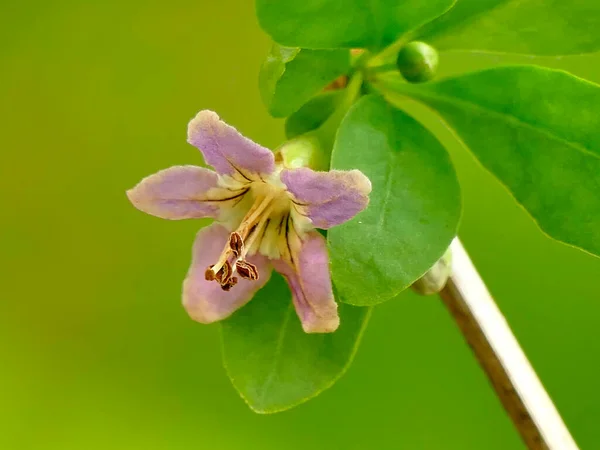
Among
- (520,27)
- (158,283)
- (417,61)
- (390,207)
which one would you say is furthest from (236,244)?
(158,283)

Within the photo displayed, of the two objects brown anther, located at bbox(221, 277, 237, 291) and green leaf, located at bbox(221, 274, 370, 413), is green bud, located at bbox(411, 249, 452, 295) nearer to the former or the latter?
green leaf, located at bbox(221, 274, 370, 413)

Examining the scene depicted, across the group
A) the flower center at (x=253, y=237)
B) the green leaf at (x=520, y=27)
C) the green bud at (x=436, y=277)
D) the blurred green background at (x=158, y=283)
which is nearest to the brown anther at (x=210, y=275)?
the flower center at (x=253, y=237)

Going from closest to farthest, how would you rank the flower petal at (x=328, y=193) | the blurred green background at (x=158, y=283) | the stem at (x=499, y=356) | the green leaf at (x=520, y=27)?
the flower petal at (x=328, y=193), the green leaf at (x=520, y=27), the stem at (x=499, y=356), the blurred green background at (x=158, y=283)

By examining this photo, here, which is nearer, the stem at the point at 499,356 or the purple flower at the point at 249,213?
the purple flower at the point at 249,213

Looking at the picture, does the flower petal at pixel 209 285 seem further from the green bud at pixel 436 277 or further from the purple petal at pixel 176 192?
the green bud at pixel 436 277

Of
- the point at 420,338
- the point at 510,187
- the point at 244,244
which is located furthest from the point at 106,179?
the point at 510,187

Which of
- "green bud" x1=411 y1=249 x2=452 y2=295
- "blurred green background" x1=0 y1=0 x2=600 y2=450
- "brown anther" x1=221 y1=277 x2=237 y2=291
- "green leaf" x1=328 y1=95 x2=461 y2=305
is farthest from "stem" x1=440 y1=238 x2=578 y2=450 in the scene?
"blurred green background" x1=0 y1=0 x2=600 y2=450

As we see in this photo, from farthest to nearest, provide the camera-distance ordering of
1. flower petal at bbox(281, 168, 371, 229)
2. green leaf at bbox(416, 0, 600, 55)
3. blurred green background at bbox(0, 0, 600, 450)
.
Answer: blurred green background at bbox(0, 0, 600, 450) → green leaf at bbox(416, 0, 600, 55) → flower petal at bbox(281, 168, 371, 229)
